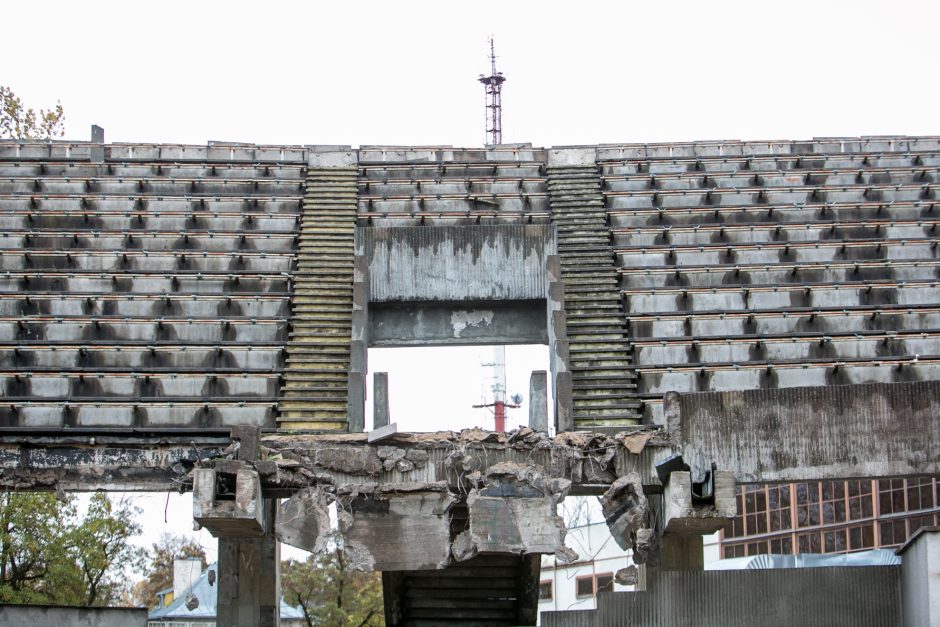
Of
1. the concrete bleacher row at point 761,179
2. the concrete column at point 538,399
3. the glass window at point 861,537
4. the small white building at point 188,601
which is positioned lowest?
the small white building at point 188,601

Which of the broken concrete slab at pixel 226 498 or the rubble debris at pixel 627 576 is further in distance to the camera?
the rubble debris at pixel 627 576

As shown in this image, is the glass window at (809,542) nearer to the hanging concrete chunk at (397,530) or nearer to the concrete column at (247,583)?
the concrete column at (247,583)

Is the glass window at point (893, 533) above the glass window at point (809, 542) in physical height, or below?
above

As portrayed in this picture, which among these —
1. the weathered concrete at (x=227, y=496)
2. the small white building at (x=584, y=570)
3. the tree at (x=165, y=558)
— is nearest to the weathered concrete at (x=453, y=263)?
the weathered concrete at (x=227, y=496)

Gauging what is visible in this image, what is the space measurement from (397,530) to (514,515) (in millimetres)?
1670

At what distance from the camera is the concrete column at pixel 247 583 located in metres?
20.5

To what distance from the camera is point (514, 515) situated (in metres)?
18.4

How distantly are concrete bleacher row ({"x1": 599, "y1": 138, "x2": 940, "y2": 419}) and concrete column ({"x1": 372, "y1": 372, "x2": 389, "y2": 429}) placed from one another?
468 cm

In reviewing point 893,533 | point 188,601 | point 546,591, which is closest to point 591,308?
point 893,533

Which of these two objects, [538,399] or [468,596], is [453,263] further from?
[468,596]

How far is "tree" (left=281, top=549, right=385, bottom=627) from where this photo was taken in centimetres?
4047

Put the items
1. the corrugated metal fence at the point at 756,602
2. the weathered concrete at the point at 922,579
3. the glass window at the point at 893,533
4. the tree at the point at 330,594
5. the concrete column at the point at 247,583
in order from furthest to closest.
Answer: the tree at the point at 330,594, the glass window at the point at 893,533, the concrete column at the point at 247,583, the corrugated metal fence at the point at 756,602, the weathered concrete at the point at 922,579

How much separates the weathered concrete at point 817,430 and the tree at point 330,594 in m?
23.3

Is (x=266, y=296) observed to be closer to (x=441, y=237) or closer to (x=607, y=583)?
(x=441, y=237)
